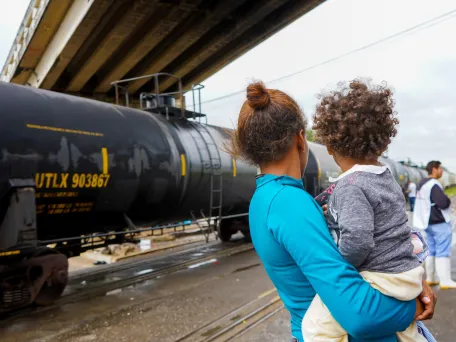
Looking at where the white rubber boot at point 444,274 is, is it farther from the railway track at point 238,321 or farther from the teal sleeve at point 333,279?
the teal sleeve at point 333,279

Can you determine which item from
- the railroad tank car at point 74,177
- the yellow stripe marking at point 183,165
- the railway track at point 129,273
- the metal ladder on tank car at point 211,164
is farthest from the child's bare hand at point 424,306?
the metal ladder on tank car at point 211,164

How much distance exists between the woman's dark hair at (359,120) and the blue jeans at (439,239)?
5224mm

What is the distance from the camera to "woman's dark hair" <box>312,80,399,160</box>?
5.10 feet

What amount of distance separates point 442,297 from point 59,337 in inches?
205

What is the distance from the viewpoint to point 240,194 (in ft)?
32.6

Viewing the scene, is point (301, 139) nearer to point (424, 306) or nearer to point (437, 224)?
point (424, 306)

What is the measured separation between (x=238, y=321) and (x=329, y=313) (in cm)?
417

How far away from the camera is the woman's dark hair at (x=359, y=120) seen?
5.10ft

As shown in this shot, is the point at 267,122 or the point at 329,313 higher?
the point at 267,122

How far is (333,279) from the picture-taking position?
1.21m

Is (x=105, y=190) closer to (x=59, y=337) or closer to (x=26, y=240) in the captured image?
(x=26, y=240)

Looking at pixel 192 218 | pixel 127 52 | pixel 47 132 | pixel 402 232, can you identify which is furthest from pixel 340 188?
pixel 127 52

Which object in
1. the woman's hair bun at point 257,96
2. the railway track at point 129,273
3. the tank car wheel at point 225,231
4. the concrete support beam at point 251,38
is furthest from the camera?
the concrete support beam at point 251,38

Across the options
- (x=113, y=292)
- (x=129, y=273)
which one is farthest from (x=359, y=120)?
(x=129, y=273)
